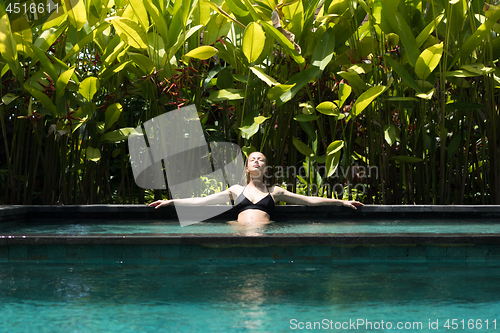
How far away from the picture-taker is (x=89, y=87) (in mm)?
3457

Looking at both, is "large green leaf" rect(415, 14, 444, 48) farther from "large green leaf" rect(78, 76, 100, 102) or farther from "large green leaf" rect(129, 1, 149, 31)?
"large green leaf" rect(78, 76, 100, 102)

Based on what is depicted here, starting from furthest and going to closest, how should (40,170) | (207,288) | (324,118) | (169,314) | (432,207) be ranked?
(40,170) → (324,118) → (432,207) → (207,288) → (169,314)

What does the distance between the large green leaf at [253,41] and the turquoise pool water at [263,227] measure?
1.14 metres

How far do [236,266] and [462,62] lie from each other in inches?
92.0

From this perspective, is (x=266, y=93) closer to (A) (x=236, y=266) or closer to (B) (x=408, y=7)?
(B) (x=408, y=7)

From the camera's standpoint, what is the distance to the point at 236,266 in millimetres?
2197

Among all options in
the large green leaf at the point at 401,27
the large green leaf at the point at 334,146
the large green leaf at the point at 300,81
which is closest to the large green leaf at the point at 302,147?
the large green leaf at the point at 334,146

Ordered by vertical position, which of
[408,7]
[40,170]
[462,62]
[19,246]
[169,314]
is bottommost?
[169,314]

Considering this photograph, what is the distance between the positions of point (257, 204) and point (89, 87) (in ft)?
4.55

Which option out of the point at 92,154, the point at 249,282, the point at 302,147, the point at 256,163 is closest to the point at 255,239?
the point at 249,282

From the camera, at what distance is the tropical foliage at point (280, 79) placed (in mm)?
3396

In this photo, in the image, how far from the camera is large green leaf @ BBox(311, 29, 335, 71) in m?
3.49

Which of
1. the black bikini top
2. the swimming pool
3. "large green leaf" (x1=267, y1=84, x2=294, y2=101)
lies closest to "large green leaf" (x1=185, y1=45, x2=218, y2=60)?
"large green leaf" (x1=267, y1=84, x2=294, y2=101)

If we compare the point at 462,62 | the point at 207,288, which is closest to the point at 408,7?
the point at 462,62
